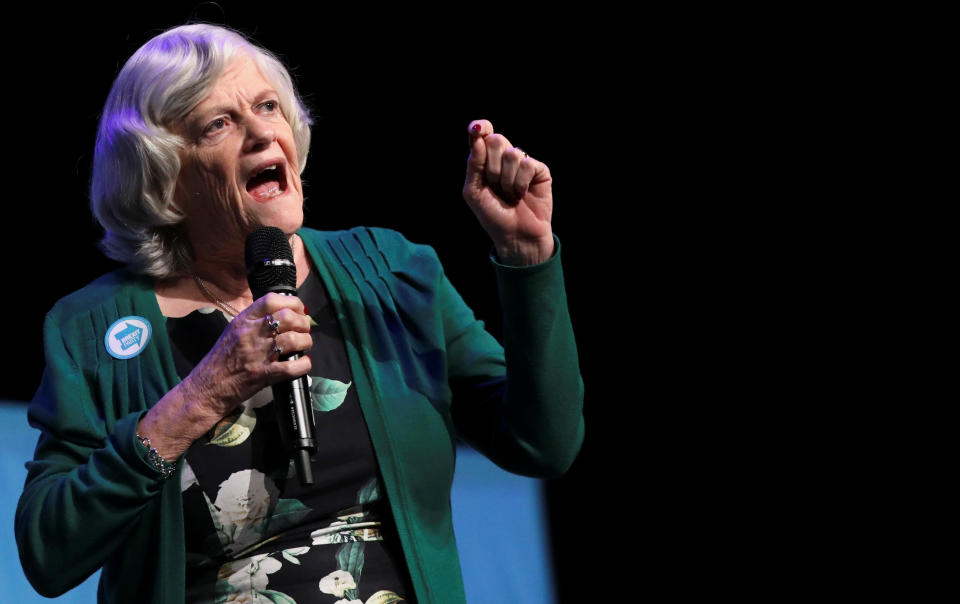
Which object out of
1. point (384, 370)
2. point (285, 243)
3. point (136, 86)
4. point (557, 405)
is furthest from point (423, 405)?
point (136, 86)

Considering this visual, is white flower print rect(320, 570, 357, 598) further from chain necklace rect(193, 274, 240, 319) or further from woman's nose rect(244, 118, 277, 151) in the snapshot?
woman's nose rect(244, 118, 277, 151)

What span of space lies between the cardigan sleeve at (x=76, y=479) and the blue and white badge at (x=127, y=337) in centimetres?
3

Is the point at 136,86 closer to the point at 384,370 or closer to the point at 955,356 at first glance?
the point at 384,370

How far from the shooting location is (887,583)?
2.45 meters

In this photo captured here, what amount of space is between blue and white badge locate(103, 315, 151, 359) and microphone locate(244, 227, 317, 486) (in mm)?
245

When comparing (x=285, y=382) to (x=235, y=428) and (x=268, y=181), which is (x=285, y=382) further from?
(x=268, y=181)

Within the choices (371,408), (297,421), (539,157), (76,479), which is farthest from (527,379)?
(539,157)

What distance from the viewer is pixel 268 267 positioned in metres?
1.27

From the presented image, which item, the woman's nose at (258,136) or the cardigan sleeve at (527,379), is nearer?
the cardigan sleeve at (527,379)

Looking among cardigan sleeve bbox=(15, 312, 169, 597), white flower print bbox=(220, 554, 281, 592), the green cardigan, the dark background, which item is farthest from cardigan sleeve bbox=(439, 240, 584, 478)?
the dark background

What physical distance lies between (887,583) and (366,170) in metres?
1.70

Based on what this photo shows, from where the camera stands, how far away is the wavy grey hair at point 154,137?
58.9 inches

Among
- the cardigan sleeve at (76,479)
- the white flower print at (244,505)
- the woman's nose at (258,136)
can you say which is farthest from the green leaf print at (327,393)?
the woman's nose at (258,136)

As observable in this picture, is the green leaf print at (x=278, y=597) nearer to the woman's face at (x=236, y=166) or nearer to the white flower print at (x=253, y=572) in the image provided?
the white flower print at (x=253, y=572)
